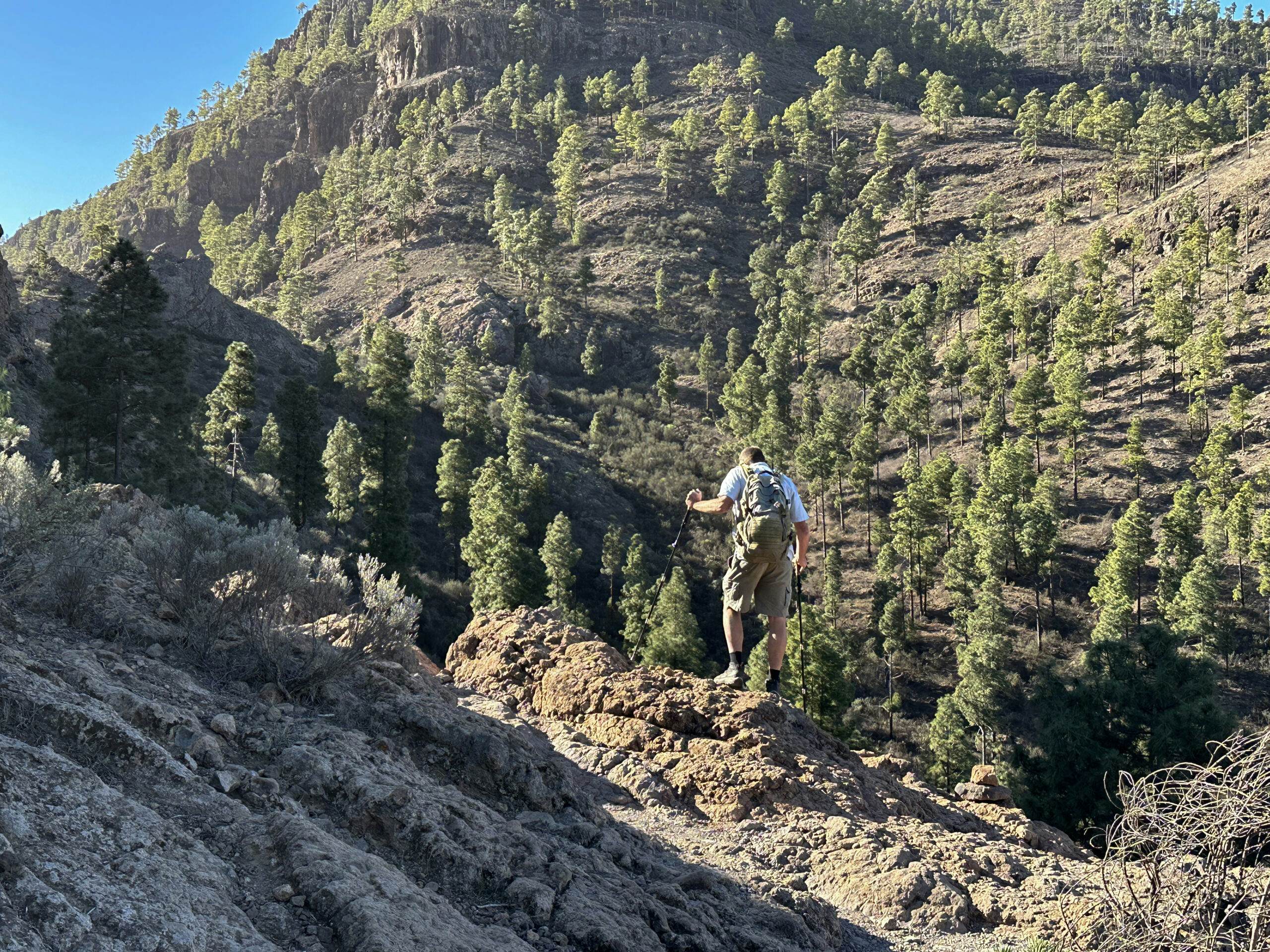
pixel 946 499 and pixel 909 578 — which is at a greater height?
pixel 946 499

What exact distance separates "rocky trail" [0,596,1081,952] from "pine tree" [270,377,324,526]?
27.6 m

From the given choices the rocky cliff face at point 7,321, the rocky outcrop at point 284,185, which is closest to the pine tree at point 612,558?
the rocky cliff face at point 7,321

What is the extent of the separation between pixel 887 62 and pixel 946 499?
91.5 metres

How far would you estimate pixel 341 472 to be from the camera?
130ft

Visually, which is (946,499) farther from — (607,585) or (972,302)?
(972,302)

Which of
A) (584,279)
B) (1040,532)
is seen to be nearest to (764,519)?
(1040,532)

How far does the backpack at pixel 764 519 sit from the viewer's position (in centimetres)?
717

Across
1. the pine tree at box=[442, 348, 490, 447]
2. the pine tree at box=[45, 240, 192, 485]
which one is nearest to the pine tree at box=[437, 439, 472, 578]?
the pine tree at box=[442, 348, 490, 447]

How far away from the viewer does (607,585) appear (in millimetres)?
47000

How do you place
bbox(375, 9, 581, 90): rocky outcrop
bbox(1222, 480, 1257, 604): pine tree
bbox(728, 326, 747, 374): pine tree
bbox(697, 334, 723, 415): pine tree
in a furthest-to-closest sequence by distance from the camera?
bbox(375, 9, 581, 90): rocky outcrop → bbox(728, 326, 747, 374): pine tree → bbox(697, 334, 723, 415): pine tree → bbox(1222, 480, 1257, 604): pine tree

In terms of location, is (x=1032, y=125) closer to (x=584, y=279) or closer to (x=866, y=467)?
(x=584, y=279)

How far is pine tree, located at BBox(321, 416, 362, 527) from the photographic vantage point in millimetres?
39312

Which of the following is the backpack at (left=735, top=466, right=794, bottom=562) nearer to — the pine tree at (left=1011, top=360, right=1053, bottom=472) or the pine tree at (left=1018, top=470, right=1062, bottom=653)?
the pine tree at (left=1018, top=470, right=1062, bottom=653)

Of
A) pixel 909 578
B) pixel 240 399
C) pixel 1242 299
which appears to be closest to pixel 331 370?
pixel 240 399
